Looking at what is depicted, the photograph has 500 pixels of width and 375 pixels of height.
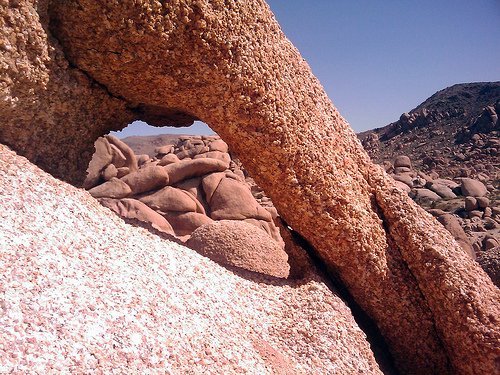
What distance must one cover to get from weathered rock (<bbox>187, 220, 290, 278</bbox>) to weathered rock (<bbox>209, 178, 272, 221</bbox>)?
4.87m

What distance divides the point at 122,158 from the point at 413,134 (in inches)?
1892

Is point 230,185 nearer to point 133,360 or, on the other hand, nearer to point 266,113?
point 266,113

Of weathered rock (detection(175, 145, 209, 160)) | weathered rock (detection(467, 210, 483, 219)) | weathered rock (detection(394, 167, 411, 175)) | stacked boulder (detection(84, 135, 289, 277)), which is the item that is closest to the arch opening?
stacked boulder (detection(84, 135, 289, 277))

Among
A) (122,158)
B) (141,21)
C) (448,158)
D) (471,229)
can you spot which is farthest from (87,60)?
(448,158)

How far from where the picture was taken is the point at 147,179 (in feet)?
41.3

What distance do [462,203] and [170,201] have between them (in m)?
17.7

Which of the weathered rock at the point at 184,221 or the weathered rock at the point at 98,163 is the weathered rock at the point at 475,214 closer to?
the weathered rock at the point at 184,221

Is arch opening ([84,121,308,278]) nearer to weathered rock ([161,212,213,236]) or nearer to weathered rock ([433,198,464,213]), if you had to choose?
weathered rock ([161,212,213,236])

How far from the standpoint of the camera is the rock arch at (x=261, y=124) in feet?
13.7

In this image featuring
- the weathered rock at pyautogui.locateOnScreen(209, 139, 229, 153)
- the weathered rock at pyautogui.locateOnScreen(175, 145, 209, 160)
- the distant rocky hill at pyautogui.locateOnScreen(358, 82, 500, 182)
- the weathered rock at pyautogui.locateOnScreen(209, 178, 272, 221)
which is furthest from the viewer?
the distant rocky hill at pyautogui.locateOnScreen(358, 82, 500, 182)

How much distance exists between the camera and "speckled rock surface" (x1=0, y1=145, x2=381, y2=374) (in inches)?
110

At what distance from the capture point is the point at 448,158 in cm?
4297

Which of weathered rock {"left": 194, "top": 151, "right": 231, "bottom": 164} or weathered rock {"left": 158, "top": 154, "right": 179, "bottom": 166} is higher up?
weathered rock {"left": 194, "top": 151, "right": 231, "bottom": 164}

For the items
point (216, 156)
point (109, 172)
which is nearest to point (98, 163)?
point (109, 172)
